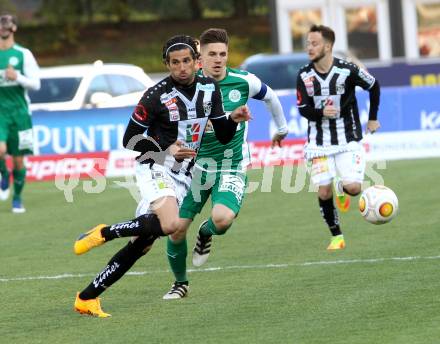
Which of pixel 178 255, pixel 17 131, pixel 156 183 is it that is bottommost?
pixel 178 255

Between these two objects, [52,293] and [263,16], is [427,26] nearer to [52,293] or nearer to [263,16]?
[263,16]

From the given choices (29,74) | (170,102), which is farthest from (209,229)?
(29,74)

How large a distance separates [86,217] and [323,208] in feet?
13.7

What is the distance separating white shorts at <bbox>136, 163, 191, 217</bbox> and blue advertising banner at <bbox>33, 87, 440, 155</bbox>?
10.9 metres

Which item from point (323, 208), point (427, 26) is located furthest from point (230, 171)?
point (427, 26)

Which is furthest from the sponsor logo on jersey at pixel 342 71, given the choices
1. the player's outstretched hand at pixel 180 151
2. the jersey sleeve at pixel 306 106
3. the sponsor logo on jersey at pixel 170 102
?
the player's outstretched hand at pixel 180 151

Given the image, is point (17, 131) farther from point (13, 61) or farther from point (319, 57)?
point (319, 57)

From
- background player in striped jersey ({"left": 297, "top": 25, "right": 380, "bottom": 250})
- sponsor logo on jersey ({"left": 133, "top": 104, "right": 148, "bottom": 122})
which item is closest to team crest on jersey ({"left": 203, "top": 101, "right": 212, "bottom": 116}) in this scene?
sponsor logo on jersey ({"left": 133, "top": 104, "right": 148, "bottom": 122})

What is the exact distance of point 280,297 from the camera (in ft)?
28.4

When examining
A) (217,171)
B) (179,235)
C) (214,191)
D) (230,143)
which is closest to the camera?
(179,235)

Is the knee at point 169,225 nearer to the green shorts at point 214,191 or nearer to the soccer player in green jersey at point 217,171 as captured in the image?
the soccer player in green jersey at point 217,171

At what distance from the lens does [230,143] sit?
927 centimetres

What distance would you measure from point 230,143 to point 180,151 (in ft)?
4.28

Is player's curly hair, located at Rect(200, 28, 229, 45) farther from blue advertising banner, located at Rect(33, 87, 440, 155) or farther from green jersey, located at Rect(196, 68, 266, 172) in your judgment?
blue advertising banner, located at Rect(33, 87, 440, 155)
